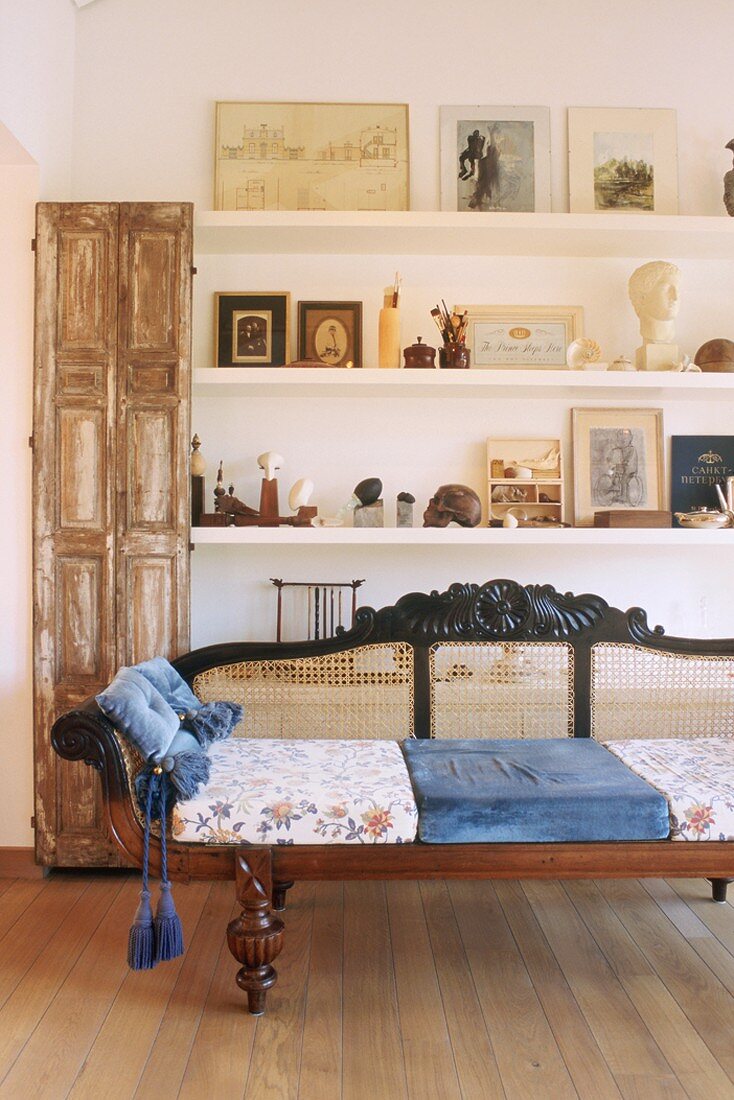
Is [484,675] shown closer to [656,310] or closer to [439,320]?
[439,320]

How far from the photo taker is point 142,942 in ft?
6.91

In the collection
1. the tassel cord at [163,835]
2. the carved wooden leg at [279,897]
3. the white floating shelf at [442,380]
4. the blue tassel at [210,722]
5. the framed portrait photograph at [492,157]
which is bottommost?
the carved wooden leg at [279,897]

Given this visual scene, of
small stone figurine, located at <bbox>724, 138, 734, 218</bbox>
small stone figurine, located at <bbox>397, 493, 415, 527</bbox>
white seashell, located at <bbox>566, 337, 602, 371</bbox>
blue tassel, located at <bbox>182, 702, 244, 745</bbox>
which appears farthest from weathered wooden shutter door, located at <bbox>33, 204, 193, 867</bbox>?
small stone figurine, located at <bbox>724, 138, 734, 218</bbox>

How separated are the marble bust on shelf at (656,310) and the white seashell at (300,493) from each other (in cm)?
135

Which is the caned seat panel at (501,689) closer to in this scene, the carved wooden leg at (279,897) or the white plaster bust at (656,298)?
the carved wooden leg at (279,897)

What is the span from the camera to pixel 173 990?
7.43ft

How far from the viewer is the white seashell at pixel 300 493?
311cm

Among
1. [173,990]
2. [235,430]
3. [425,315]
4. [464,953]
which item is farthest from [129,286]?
[464,953]

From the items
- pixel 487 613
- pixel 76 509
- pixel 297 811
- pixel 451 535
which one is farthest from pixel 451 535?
pixel 76 509

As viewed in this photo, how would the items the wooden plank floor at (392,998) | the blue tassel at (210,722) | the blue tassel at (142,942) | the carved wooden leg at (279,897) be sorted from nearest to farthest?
the wooden plank floor at (392,998), the blue tassel at (142,942), the blue tassel at (210,722), the carved wooden leg at (279,897)

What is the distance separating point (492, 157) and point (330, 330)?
94 cm

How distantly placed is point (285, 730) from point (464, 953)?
938 millimetres

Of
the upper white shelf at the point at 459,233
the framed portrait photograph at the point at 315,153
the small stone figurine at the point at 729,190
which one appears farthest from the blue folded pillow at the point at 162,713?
the small stone figurine at the point at 729,190

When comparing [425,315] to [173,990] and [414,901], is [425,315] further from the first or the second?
[173,990]
